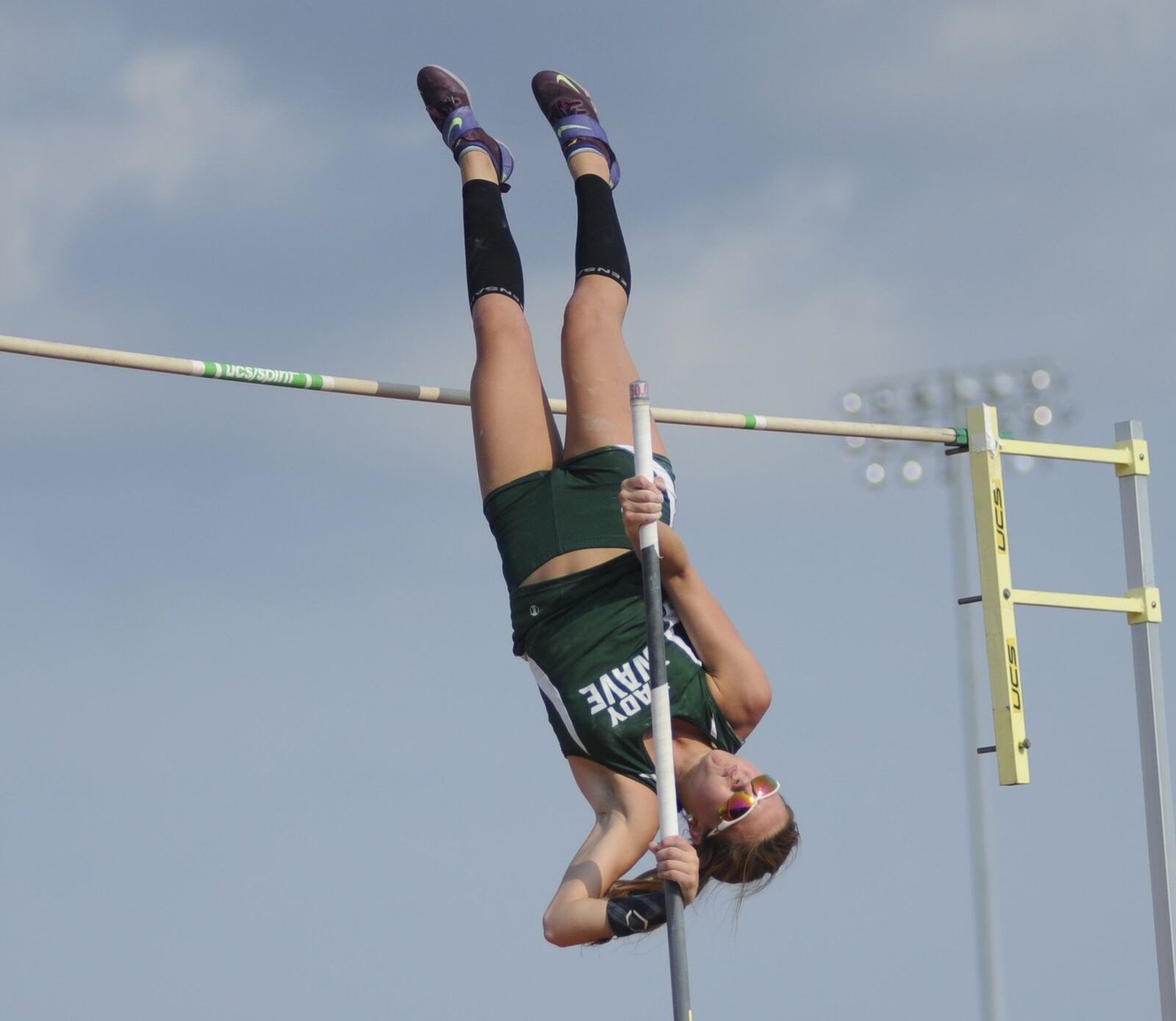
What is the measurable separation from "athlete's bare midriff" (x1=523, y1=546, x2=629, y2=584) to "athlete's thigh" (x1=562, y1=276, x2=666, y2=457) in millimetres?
327

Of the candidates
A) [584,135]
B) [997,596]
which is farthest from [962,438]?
[584,135]

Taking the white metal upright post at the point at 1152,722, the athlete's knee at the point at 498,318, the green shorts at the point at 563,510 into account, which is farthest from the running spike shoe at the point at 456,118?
the white metal upright post at the point at 1152,722

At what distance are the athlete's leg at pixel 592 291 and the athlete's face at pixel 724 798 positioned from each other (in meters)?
1.02

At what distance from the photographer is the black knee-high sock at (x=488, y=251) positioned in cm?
634

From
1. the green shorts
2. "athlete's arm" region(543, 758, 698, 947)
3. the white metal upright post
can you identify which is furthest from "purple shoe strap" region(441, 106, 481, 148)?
the white metal upright post

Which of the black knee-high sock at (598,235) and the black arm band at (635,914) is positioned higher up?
the black knee-high sock at (598,235)

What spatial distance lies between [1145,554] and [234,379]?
3.94m

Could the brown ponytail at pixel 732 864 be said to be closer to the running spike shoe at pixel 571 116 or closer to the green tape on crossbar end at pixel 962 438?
the running spike shoe at pixel 571 116

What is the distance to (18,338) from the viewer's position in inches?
240

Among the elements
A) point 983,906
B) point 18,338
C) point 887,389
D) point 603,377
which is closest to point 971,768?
point 983,906

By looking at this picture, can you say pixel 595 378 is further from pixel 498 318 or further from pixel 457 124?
pixel 457 124

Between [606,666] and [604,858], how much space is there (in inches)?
22.8

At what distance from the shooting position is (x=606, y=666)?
581cm

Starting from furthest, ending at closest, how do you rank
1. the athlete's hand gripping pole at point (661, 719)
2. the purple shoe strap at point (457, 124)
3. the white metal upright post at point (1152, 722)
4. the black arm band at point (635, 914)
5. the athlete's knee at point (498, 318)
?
the white metal upright post at point (1152, 722) < the purple shoe strap at point (457, 124) < the athlete's knee at point (498, 318) < the black arm band at point (635, 914) < the athlete's hand gripping pole at point (661, 719)
